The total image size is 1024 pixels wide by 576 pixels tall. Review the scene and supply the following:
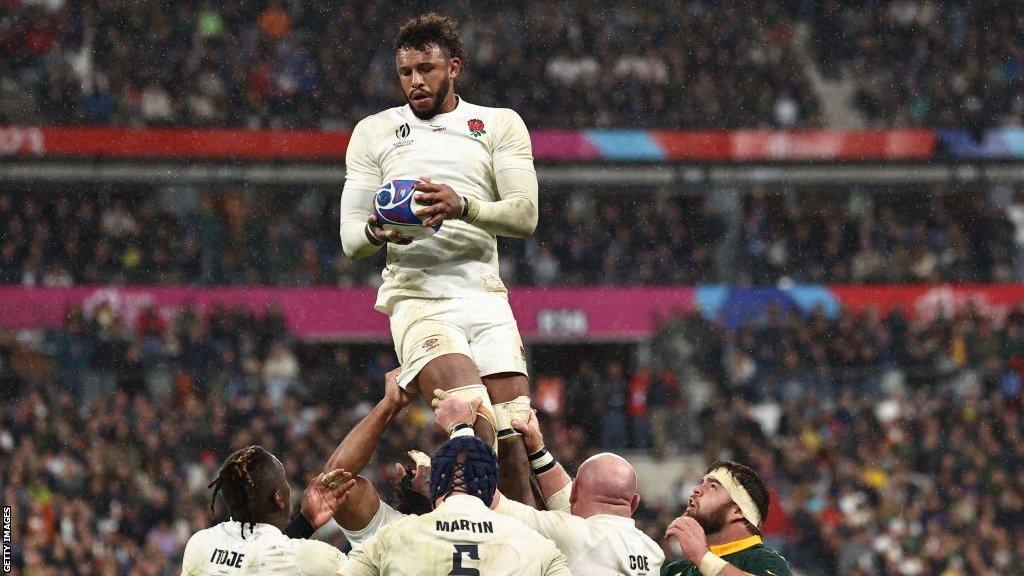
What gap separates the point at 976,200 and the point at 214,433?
16148mm

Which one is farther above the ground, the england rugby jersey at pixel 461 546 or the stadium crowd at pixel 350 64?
the stadium crowd at pixel 350 64

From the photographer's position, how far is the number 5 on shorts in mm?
5949

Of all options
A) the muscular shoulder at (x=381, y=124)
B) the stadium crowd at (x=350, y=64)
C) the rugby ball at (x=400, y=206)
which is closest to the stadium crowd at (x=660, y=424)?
the stadium crowd at (x=350, y=64)

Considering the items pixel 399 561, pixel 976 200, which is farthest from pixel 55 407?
pixel 976 200

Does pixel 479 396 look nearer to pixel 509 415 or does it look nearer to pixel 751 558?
pixel 509 415

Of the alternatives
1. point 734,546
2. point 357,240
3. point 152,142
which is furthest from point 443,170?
point 152,142

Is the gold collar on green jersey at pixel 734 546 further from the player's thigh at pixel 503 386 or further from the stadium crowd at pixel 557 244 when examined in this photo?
the stadium crowd at pixel 557 244

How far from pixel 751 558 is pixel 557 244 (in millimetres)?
19526

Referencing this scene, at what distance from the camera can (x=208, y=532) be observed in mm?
6555

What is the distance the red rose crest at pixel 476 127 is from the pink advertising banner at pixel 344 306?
17363mm

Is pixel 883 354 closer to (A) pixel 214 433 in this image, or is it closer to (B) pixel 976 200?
(B) pixel 976 200

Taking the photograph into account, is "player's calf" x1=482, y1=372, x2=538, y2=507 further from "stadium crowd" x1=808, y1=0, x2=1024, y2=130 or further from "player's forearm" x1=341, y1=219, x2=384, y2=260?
"stadium crowd" x1=808, y1=0, x2=1024, y2=130

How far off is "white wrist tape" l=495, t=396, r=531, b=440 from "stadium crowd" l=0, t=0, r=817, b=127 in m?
20.1

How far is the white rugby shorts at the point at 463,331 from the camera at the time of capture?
285 inches
